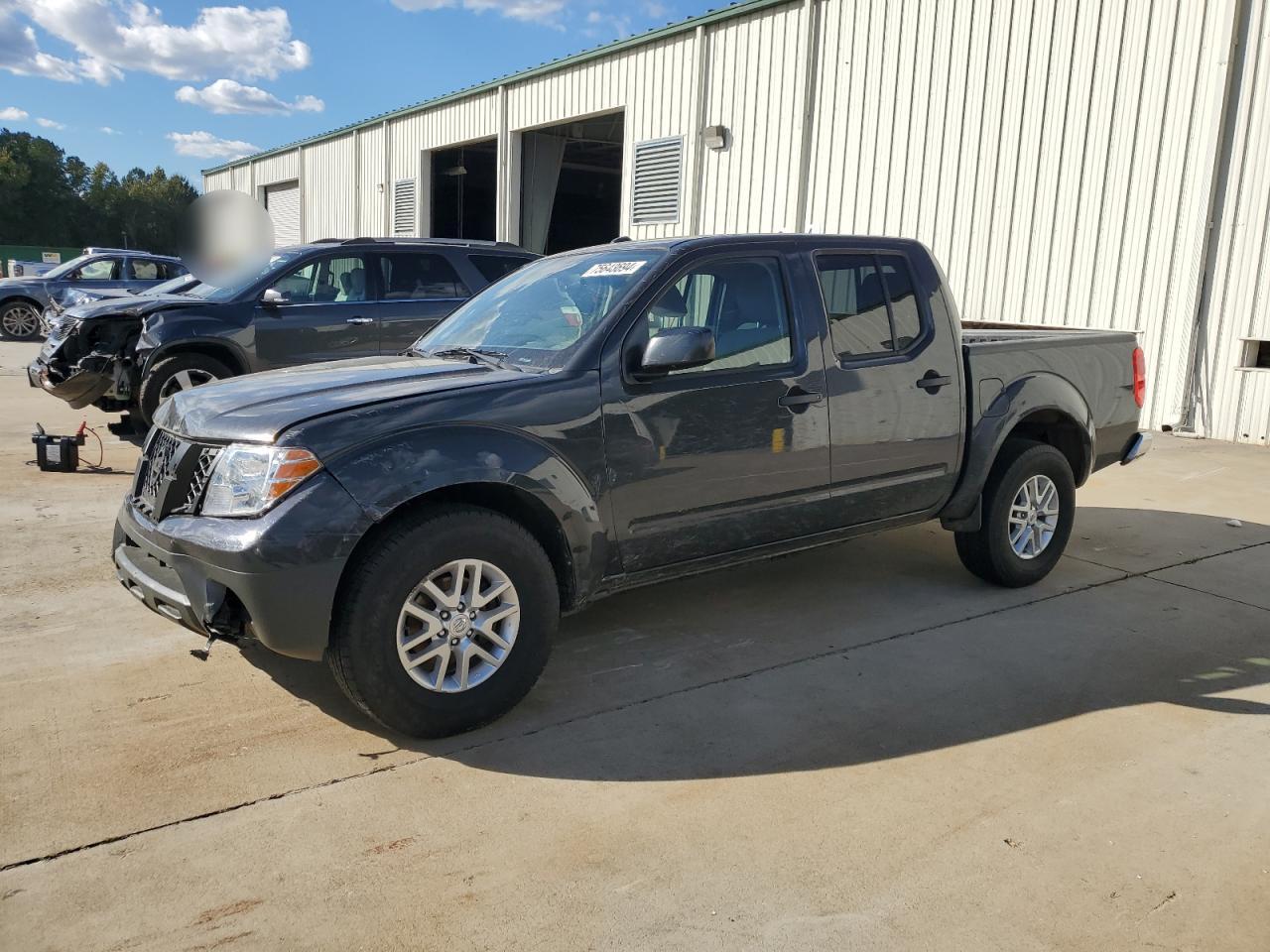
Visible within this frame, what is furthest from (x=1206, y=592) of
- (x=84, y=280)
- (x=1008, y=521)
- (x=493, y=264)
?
(x=84, y=280)

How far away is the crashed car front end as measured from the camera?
28.5ft

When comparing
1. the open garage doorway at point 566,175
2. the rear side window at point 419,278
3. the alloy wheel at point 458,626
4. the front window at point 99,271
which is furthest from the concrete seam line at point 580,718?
the front window at point 99,271

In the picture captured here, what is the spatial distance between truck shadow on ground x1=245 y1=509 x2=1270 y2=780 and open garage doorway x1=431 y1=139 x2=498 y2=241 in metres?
17.7

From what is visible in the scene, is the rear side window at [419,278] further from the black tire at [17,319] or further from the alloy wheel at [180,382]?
the black tire at [17,319]

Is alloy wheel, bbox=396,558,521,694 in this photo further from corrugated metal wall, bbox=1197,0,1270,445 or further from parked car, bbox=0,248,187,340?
parked car, bbox=0,248,187,340

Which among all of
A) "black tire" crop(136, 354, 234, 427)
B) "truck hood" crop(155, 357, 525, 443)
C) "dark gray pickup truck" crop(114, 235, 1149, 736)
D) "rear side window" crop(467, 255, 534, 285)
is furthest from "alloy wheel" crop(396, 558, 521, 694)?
"rear side window" crop(467, 255, 534, 285)

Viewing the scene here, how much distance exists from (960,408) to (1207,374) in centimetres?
690

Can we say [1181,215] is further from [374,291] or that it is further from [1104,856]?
[1104,856]

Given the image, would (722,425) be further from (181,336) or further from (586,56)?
(586,56)

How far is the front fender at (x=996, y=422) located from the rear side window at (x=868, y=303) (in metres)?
0.65

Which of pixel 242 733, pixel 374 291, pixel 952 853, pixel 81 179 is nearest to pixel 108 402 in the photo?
pixel 374 291

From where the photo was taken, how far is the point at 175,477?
3.59 metres

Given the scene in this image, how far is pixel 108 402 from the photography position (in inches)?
367

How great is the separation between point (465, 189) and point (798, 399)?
23.6 meters
